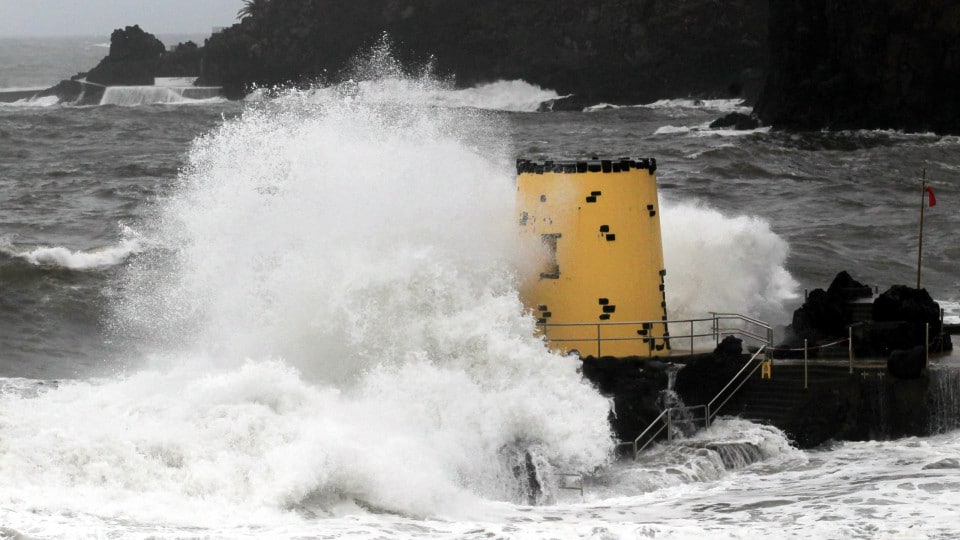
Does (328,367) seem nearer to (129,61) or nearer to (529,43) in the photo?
(529,43)

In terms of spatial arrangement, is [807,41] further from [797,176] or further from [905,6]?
[797,176]

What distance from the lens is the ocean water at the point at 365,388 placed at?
1245cm

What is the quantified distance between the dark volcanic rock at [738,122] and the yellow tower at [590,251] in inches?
1690

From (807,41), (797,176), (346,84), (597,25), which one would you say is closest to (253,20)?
(346,84)

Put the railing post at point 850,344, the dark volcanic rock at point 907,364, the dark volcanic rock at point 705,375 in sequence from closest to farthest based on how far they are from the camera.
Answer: the dark volcanic rock at point 705,375 < the dark volcanic rock at point 907,364 < the railing post at point 850,344

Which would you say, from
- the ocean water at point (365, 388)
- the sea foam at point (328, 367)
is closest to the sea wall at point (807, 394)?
the ocean water at point (365, 388)

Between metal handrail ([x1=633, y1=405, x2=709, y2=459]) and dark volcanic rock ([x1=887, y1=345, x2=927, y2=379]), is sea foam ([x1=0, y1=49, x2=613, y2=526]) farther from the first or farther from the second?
dark volcanic rock ([x1=887, y1=345, x2=927, y2=379])

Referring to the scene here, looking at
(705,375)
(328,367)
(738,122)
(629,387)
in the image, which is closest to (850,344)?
(705,375)

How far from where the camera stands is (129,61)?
315ft

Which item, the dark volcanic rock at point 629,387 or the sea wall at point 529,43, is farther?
the sea wall at point 529,43

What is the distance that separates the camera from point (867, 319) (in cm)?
1842

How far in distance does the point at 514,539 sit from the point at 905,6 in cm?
4874

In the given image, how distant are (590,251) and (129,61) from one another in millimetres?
83527

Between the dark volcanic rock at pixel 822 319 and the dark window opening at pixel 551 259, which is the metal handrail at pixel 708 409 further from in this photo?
the dark window opening at pixel 551 259
